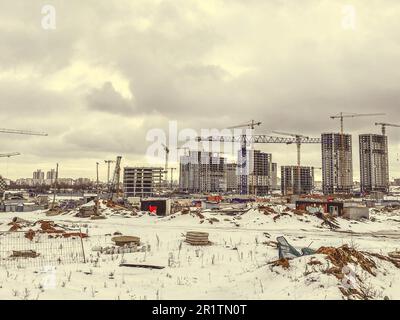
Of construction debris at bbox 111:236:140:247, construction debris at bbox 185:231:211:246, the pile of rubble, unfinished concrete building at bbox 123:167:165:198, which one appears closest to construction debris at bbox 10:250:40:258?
construction debris at bbox 111:236:140:247

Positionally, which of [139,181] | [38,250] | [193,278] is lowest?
[38,250]

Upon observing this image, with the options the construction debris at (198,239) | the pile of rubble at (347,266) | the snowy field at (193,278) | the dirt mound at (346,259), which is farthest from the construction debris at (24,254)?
the dirt mound at (346,259)

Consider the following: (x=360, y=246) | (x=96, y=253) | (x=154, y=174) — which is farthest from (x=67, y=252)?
A: (x=154, y=174)

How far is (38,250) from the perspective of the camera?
19.6 metres

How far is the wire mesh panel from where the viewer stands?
52.9ft

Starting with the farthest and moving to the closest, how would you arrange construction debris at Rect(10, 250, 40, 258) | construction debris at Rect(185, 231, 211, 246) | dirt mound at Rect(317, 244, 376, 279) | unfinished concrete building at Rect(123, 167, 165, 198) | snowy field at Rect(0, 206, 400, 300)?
unfinished concrete building at Rect(123, 167, 165, 198), construction debris at Rect(185, 231, 211, 246), construction debris at Rect(10, 250, 40, 258), dirt mound at Rect(317, 244, 376, 279), snowy field at Rect(0, 206, 400, 300)

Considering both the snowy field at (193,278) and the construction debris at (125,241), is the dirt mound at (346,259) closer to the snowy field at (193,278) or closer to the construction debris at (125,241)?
the snowy field at (193,278)

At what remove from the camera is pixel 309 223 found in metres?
38.8

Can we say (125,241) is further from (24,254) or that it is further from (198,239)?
(24,254)

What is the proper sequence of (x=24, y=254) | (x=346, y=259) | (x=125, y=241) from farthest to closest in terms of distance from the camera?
(x=125, y=241) → (x=24, y=254) → (x=346, y=259)

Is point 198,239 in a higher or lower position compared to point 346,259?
lower

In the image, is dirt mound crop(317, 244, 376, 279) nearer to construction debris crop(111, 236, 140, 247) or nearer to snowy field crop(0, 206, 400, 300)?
snowy field crop(0, 206, 400, 300)

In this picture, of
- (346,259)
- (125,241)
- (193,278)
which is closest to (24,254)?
(125,241)
